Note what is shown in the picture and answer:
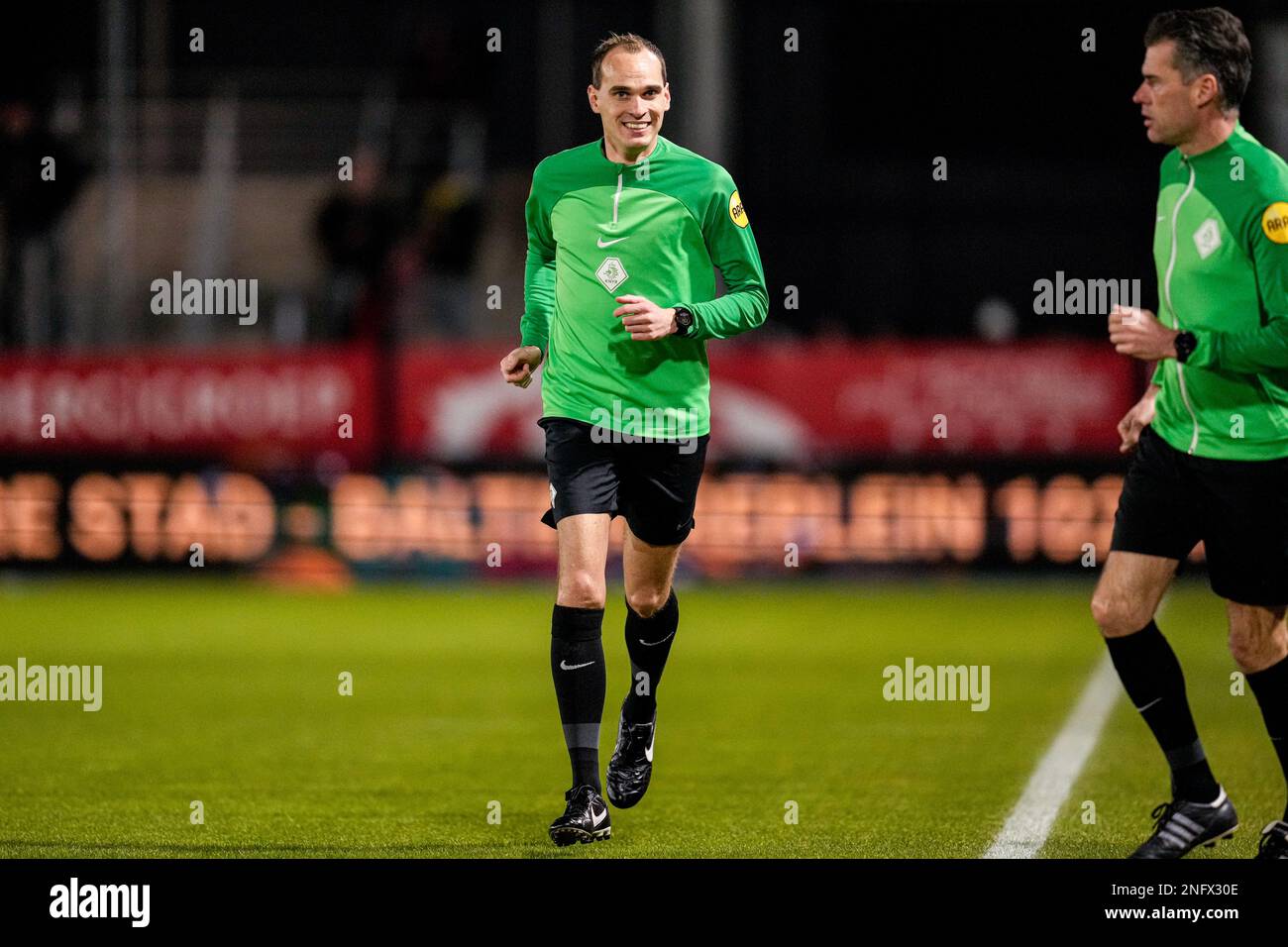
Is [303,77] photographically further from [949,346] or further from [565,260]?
[565,260]

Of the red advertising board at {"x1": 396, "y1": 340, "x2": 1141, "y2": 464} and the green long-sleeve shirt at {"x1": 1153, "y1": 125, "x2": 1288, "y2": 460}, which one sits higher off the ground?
the green long-sleeve shirt at {"x1": 1153, "y1": 125, "x2": 1288, "y2": 460}

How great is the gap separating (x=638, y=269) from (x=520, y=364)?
48 cm

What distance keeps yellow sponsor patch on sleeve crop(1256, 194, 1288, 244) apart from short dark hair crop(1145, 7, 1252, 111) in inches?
14.4

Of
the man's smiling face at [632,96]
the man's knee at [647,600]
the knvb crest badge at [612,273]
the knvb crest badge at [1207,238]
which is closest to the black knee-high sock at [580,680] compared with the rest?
the man's knee at [647,600]

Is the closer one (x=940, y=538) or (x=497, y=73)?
(x=940, y=538)

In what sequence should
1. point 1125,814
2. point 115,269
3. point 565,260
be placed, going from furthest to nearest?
1. point 115,269
2. point 1125,814
3. point 565,260

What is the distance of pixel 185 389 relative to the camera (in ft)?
60.6

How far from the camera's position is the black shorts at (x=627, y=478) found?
6.73 m

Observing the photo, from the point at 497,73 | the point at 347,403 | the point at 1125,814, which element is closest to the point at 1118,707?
the point at 1125,814

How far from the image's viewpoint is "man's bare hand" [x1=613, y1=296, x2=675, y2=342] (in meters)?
6.40

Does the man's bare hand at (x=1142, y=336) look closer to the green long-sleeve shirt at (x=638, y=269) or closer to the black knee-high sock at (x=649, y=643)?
the green long-sleeve shirt at (x=638, y=269)

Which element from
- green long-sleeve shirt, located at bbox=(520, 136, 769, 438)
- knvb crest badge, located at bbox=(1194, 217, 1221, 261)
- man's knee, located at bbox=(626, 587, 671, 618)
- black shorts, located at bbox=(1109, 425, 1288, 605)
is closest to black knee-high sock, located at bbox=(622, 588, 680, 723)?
man's knee, located at bbox=(626, 587, 671, 618)

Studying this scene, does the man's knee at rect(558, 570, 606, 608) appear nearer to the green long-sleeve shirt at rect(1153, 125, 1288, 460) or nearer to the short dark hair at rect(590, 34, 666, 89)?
the short dark hair at rect(590, 34, 666, 89)

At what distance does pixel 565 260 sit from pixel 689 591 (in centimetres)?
998
